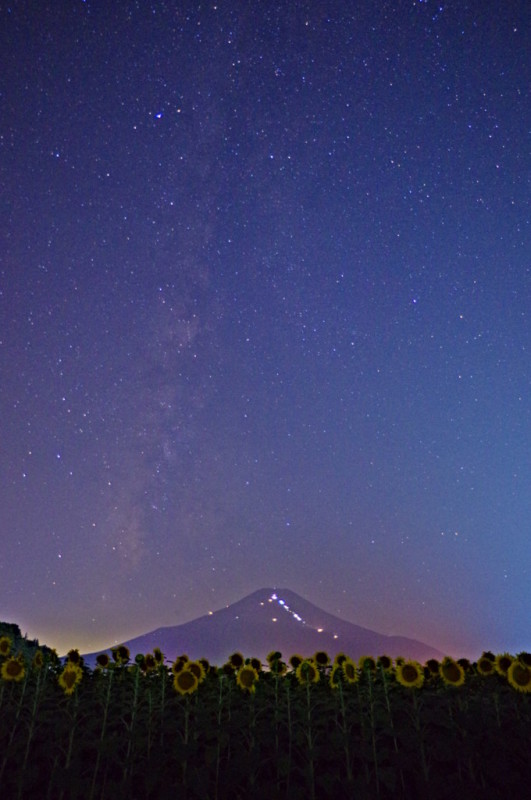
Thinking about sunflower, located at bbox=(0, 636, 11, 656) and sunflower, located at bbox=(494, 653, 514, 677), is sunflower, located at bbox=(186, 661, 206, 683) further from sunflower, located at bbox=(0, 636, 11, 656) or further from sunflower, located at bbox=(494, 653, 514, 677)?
sunflower, located at bbox=(494, 653, 514, 677)

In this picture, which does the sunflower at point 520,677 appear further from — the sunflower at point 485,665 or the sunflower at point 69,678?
the sunflower at point 69,678

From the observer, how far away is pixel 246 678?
8180 millimetres

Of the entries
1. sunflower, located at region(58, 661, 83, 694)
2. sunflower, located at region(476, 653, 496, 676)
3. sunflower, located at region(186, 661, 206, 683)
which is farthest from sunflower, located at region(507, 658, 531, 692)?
sunflower, located at region(58, 661, 83, 694)

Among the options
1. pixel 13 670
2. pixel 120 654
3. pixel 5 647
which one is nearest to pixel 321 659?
pixel 120 654

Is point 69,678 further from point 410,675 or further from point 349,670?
point 410,675

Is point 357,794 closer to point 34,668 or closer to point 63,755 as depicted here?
point 63,755

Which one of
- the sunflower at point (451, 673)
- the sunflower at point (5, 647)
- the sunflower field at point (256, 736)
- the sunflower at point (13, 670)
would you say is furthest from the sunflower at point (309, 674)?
the sunflower at point (5, 647)

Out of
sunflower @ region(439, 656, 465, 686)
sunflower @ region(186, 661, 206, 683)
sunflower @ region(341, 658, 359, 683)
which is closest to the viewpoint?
sunflower @ region(186, 661, 206, 683)

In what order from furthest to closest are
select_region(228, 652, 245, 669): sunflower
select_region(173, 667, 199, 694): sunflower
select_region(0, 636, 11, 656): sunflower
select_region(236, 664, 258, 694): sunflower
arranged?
select_region(228, 652, 245, 669): sunflower → select_region(0, 636, 11, 656): sunflower → select_region(236, 664, 258, 694): sunflower → select_region(173, 667, 199, 694): sunflower

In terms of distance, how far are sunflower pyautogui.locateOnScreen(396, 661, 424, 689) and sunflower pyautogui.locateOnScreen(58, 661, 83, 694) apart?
5068mm

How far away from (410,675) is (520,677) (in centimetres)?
172

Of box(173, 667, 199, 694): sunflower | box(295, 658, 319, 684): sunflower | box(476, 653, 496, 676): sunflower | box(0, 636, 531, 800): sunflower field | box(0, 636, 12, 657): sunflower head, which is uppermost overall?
box(0, 636, 12, 657): sunflower head

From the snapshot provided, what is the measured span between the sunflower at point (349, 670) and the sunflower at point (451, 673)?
144 centimetres

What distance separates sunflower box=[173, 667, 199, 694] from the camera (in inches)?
307
